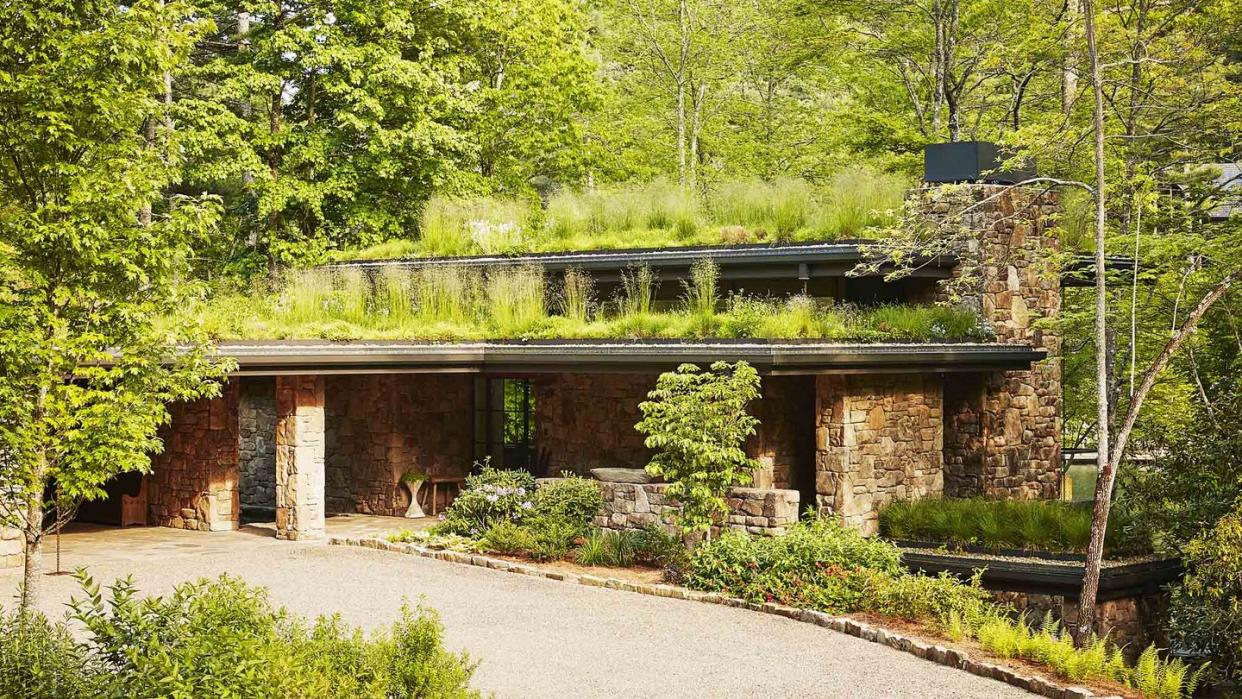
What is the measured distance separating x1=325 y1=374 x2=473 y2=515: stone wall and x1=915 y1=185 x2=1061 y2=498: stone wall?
7416 millimetres

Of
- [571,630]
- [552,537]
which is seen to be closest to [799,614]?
[571,630]

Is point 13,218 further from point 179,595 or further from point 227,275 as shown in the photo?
point 227,275

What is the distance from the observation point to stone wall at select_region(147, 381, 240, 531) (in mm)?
16141

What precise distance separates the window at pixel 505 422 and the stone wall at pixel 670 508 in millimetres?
4208

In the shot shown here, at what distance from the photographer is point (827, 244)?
16.0 meters

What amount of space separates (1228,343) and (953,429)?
4.35 metres

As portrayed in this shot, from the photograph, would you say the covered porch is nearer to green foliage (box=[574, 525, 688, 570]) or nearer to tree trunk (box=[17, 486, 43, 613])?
green foliage (box=[574, 525, 688, 570])

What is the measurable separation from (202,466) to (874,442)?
8975 mm

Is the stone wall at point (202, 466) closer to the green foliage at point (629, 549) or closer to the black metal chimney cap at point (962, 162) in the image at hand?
the green foliage at point (629, 549)

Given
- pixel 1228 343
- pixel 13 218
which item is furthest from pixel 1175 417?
pixel 13 218

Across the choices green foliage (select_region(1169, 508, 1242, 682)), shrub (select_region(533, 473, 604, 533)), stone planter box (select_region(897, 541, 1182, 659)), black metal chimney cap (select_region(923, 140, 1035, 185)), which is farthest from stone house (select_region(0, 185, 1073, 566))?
green foliage (select_region(1169, 508, 1242, 682))

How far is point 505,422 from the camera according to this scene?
59.5 feet

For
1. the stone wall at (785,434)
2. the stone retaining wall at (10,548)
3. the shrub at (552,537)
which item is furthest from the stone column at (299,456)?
the stone wall at (785,434)

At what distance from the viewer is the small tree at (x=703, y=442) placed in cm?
1219
